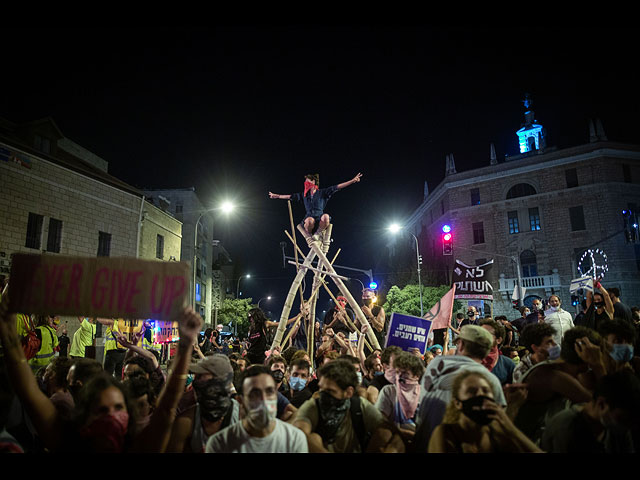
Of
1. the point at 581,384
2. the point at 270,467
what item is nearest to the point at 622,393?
the point at 581,384

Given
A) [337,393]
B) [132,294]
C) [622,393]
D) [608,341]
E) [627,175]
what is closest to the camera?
[622,393]

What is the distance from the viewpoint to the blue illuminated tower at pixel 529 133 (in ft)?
175

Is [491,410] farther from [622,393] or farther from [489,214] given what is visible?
[489,214]

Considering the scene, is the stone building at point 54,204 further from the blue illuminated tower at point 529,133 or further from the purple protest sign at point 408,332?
the blue illuminated tower at point 529,133

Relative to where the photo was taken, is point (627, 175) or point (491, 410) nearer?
point (491, 410)

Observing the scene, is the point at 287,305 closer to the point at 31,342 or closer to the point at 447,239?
the point at 31,342

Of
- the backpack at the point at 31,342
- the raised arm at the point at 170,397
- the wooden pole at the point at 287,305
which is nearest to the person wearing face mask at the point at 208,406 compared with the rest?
the raised arm at the point at 170,397

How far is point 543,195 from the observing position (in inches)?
1588

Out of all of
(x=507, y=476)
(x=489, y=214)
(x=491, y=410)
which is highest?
(x=489, y=214)

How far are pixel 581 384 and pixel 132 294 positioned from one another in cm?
357

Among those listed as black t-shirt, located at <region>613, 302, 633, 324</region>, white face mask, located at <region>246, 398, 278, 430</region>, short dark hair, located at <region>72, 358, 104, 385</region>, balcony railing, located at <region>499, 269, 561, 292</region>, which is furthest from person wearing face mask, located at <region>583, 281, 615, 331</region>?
balcony railing, located at <region>499, 269, 561, 292</region>

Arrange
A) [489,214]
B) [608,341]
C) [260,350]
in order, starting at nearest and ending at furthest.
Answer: [608,341] < [260,350] < [489,214]

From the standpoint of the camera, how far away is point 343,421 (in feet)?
11.2

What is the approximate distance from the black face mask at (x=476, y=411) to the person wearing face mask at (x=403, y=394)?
114 centimetres
